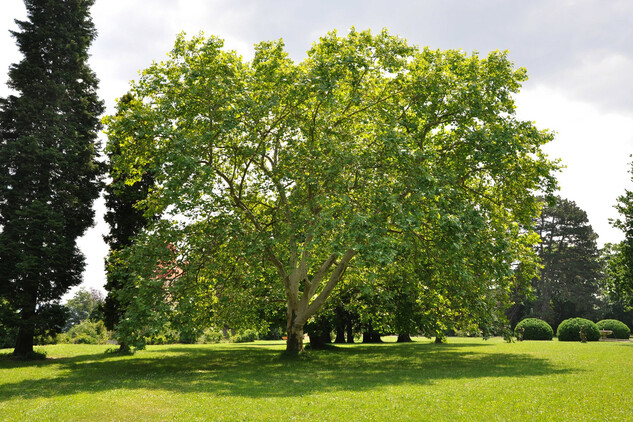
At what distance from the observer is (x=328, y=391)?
507 inches

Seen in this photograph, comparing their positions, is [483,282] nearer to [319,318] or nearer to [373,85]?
[373,85]

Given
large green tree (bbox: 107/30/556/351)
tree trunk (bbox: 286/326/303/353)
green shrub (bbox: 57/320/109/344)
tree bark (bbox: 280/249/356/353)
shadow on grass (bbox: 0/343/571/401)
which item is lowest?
green shrub (bbox: 57/320/109/344)

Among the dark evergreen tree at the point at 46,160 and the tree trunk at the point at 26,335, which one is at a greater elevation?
the dark evergreen tree at the point at 46,160

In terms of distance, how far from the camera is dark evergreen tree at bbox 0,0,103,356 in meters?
24.1

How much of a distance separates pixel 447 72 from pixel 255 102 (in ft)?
30.0

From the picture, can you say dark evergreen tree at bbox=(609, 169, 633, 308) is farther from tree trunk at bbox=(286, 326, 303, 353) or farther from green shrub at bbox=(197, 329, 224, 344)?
green shrub at bbox=(197, 329, 224, 344)

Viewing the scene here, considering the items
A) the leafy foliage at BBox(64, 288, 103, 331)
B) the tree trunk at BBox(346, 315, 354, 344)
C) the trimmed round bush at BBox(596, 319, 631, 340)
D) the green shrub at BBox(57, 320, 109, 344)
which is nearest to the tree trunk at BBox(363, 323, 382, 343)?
the tree trunk at BBox(346, 315, 354, 344)

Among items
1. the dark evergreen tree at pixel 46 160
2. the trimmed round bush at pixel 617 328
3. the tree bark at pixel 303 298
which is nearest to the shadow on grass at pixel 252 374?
the tree bark at pixel 303 298

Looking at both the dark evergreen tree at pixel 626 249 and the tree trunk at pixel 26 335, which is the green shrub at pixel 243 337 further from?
the dark evergreen tree at pixel 626 249

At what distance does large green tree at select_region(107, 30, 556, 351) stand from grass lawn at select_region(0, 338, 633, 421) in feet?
12.4

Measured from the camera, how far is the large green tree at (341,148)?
1761cm

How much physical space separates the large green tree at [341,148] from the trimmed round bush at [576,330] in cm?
2667

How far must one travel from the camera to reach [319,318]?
32.8 m

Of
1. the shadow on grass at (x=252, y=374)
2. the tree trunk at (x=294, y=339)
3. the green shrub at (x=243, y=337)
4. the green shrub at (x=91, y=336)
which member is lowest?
the green shrub at (x=243, y=337)
